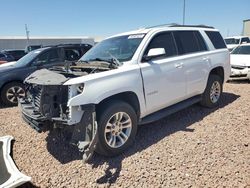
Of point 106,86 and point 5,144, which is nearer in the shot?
point 106,86

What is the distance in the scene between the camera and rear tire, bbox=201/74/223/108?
5.65 meters

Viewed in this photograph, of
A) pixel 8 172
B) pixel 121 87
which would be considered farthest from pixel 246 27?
pixel 8 172

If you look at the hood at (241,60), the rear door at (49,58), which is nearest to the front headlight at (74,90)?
the rear door at (49,58)

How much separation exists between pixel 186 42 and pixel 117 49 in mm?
1606

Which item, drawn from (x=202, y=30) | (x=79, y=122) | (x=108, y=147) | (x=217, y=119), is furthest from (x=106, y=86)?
(x=202, y=30)

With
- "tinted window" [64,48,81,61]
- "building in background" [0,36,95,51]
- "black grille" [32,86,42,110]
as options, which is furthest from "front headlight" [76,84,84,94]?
"building in background" [0,36,95,51]

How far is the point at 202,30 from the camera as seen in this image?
566 centimetres

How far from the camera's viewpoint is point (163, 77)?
14.1 feet

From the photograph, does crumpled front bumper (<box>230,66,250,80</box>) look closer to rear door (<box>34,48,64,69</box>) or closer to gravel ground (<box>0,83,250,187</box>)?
gravel ground (<box>0,83,250,187</box>)

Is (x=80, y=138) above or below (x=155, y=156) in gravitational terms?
above

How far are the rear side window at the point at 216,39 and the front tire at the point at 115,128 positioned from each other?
10.5ft

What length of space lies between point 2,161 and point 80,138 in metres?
1.33

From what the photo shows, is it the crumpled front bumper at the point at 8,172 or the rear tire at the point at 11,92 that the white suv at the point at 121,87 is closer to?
the crumpled front bumper at the point at 8,172

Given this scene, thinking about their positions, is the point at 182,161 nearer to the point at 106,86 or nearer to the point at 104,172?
the point at 104,172
